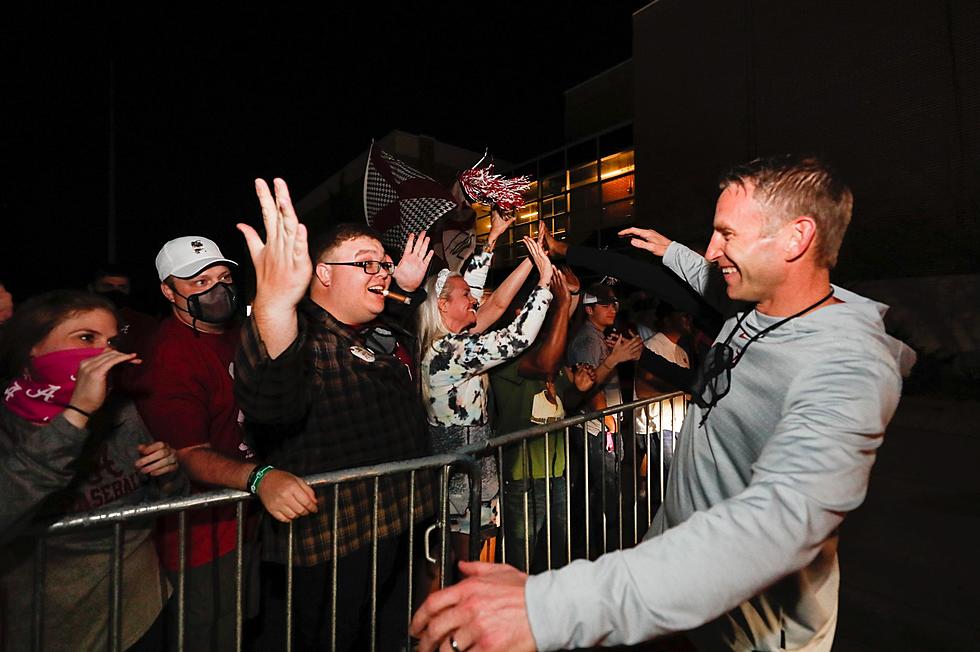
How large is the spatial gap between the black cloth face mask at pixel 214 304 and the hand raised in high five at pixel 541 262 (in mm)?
1763

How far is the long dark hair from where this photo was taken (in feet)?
6.66

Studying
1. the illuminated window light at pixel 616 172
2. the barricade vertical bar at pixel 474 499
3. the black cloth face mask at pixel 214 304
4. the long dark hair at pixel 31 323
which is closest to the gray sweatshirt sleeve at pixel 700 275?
the barricade vertical bar at pixel 474 499

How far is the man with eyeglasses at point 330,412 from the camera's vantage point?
169cm

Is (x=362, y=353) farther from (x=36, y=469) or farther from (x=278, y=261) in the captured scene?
(x=36, y=469)

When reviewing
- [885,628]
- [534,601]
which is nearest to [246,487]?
[534,601]

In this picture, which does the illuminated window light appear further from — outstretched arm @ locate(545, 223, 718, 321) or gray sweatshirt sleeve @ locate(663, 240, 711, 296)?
gray sweatshirt sleeve @ locate(663, 240, 711, 296)

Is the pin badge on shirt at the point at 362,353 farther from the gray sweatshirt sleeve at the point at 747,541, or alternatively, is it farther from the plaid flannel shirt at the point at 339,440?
the gray sweatshirt sleeve at the point at 747,541

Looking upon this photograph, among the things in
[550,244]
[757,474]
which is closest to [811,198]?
[757,474]

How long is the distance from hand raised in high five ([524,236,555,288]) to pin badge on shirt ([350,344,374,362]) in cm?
126

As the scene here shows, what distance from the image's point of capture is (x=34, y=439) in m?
1.60

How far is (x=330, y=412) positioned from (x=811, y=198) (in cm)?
199

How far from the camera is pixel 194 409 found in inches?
98.3

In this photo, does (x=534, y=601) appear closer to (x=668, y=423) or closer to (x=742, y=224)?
(x=742, y=224)

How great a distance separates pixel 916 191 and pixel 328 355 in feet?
56.7
